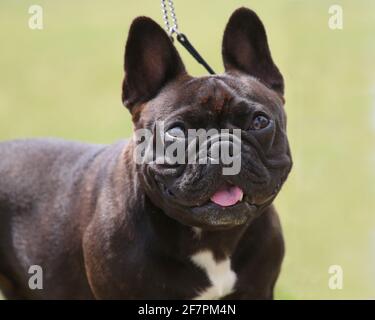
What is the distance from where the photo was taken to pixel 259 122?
312cm

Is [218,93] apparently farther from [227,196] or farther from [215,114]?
[227,196]

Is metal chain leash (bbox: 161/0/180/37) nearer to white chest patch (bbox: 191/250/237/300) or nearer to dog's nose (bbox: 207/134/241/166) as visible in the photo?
dog's nose (bbox: 207/134/241/166)

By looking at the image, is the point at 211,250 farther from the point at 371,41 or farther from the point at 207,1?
the point at 207,1

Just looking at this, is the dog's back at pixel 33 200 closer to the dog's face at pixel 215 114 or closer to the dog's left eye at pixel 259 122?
the dog's face at pixel 215 114

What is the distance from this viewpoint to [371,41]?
9469mm

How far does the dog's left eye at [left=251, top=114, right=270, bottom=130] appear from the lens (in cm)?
312

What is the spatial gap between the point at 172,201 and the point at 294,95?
16.8 feet

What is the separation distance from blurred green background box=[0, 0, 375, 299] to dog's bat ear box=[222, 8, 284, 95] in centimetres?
166

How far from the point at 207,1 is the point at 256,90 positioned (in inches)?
363

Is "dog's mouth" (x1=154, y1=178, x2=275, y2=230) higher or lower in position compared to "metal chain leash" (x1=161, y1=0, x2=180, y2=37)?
lower

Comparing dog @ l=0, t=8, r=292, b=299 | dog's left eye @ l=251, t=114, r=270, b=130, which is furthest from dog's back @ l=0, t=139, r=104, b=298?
dog's left eye @ l=251, t=114, r=270, b=130

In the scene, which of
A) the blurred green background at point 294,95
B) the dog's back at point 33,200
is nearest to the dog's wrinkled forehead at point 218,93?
the dog's back at point 33,200

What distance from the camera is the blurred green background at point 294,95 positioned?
523cm
